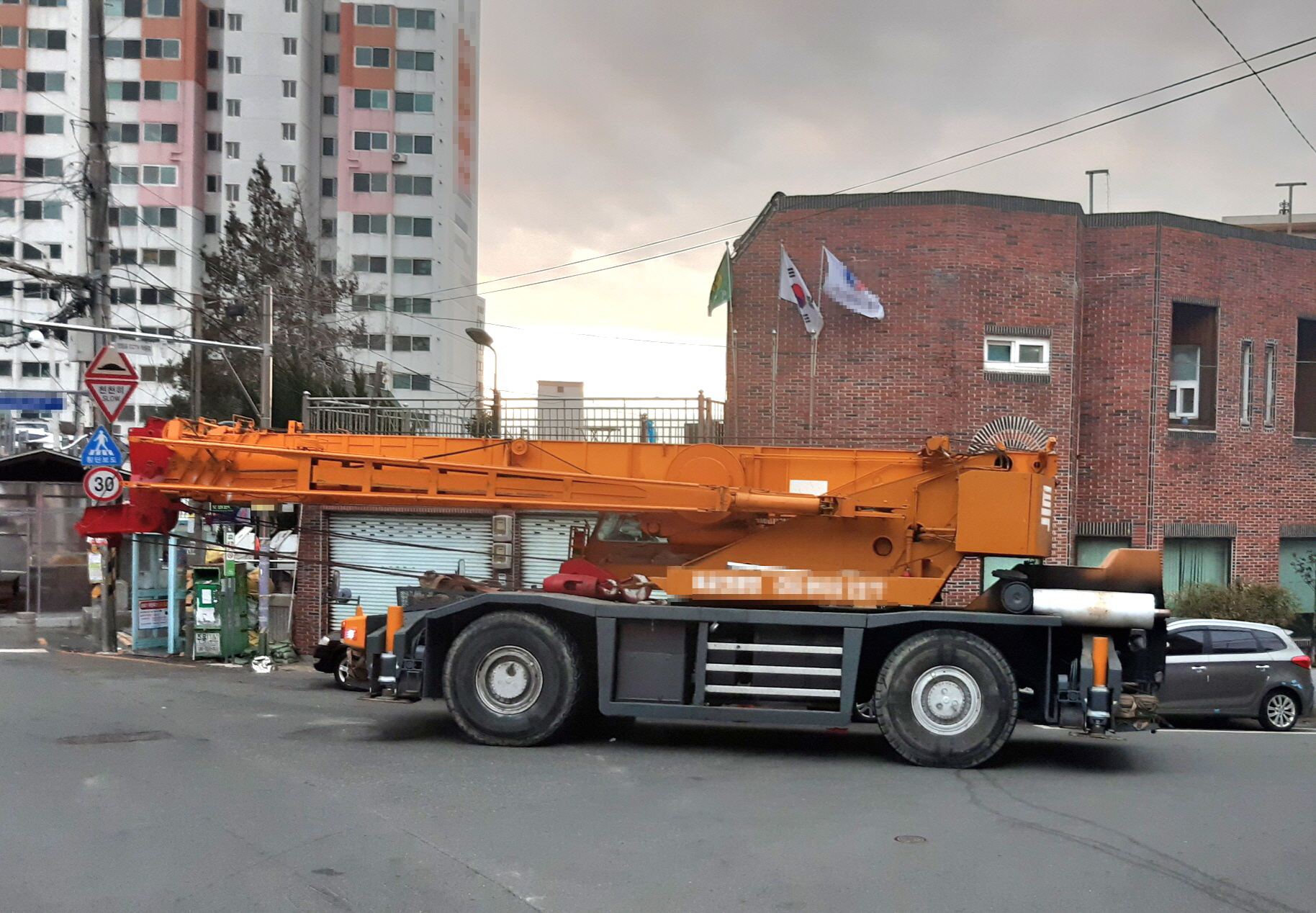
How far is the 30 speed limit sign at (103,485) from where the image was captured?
15578 mm

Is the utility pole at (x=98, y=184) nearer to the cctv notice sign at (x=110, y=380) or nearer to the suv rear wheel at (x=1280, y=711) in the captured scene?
the cctv notice sign at (x=110, y=380)

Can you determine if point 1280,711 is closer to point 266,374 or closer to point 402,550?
point 402,550

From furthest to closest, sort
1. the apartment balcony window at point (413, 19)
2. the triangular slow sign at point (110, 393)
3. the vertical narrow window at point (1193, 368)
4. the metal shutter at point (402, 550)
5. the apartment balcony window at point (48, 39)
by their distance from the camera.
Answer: the apartment balcony window at point (48, 39)
the apartment balcony window at point (413, 19)
the vertical narrow window at point (1193, 368)
the metal shutter at point (402, 550)
the triangular slow sign at point (110, 393)

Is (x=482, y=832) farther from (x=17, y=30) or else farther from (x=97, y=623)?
(x=17, y=30)

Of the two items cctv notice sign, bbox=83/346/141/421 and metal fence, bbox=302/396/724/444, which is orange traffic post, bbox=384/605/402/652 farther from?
cctv notice sign, bbox=83/346/141/421

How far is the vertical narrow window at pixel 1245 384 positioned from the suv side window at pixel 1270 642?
808 centimetres

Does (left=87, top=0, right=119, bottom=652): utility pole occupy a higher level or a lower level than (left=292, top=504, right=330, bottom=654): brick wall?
higher

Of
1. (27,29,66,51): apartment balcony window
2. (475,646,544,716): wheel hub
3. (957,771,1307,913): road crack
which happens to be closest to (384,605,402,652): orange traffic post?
(475,646,544,716): wheel hub

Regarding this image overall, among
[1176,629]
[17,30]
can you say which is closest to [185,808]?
[1176,629]

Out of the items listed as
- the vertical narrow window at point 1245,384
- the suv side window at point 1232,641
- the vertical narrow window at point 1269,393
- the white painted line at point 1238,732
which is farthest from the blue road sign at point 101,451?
the vertical narrow window at point 1269,393

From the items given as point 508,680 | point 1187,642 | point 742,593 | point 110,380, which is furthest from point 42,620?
point 1187,642

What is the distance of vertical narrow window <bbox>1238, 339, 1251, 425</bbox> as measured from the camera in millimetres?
22016

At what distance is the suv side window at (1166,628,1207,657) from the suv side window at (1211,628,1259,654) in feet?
0.46

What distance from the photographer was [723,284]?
21109 mm
